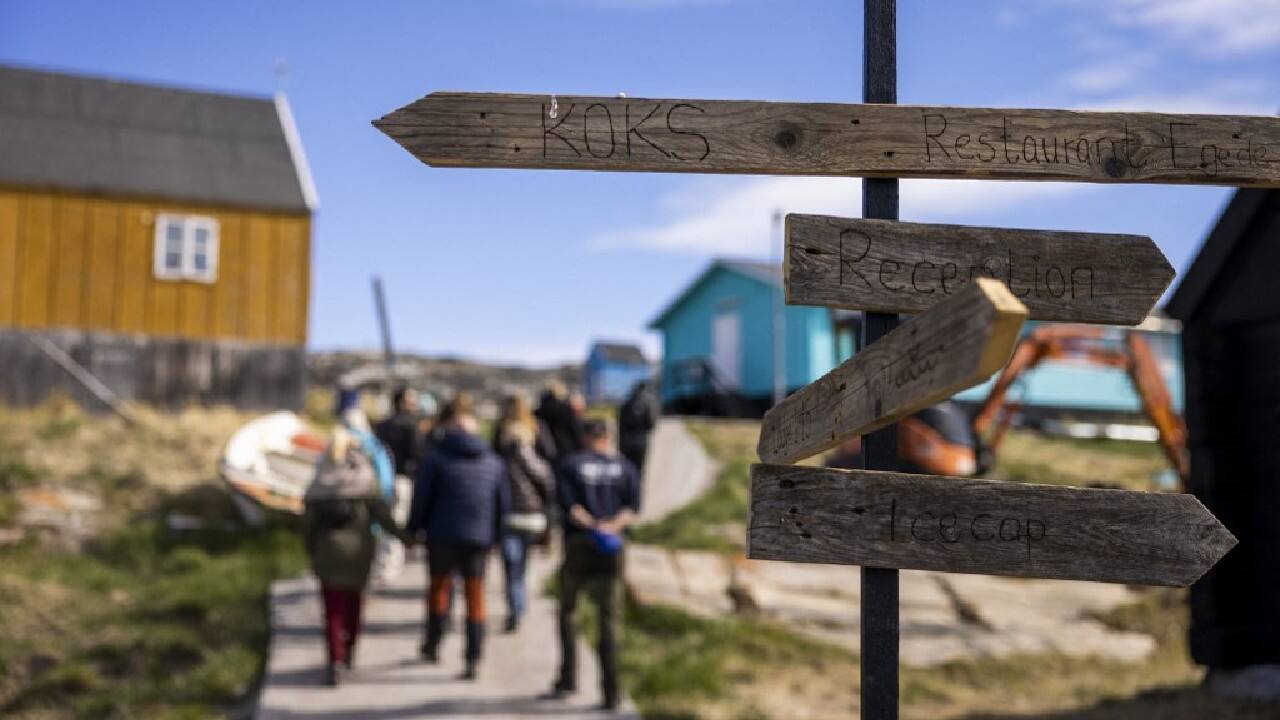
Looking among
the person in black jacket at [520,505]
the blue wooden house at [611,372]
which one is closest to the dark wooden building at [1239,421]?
the person in black jacket at [520,505]

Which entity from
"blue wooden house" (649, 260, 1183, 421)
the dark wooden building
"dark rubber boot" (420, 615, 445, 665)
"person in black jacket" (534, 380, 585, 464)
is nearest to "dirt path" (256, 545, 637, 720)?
"dark rubber boot" (420, 615, 445, 665)

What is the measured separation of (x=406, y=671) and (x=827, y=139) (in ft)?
23.8

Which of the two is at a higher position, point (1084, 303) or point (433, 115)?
point (433, 115)

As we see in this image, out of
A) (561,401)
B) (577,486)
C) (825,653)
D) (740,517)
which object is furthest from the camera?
(740,517)

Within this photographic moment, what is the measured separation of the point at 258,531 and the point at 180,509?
1359 millimetres

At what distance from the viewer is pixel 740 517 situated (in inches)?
667

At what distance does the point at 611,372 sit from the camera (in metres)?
34.3

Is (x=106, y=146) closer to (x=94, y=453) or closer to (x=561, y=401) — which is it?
(x=94, y=453)

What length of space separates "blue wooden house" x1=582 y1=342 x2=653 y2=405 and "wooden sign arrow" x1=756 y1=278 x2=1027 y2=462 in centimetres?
3037

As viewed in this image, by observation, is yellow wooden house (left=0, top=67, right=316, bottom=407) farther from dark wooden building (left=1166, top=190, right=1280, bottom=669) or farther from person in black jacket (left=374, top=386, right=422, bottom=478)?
dark wooden building (left=1166, top=190, right=1280, bottom=669)

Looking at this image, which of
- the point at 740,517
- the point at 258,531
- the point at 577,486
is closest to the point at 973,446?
the point at 740,517

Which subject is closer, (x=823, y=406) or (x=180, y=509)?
(x=823, y=406)

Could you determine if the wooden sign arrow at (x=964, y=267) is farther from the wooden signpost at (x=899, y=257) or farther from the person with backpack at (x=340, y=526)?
the person with backpack at (x=340, y=526)

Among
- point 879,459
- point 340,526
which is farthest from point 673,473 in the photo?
point 879,459
